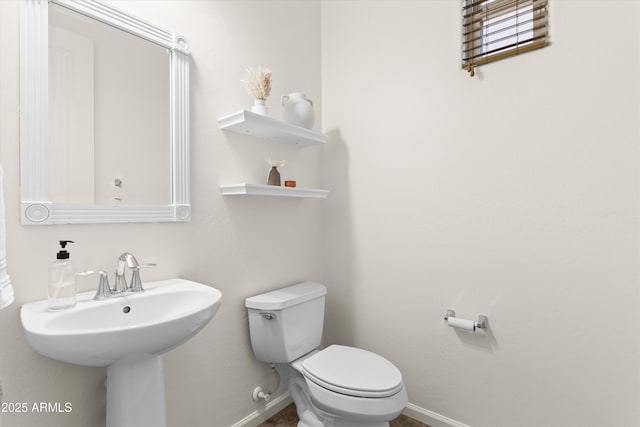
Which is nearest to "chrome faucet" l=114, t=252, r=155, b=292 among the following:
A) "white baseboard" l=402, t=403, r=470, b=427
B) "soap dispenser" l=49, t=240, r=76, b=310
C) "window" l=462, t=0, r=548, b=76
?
"soap dispenser" l=49, t=240, r=76, b=310

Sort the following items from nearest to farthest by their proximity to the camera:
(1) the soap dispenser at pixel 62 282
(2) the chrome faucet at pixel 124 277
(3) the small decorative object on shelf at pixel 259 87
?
(1) the soap dispenser at pixel 62 282 → (2) the chrome faucet at pixel 124 277 → (3) the small decorative object on shelf at pixel 259 87

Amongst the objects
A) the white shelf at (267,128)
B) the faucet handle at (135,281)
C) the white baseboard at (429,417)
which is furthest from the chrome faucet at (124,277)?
the white baseboard at (429,417)

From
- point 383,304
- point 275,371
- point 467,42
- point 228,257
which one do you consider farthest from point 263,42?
point 275,371

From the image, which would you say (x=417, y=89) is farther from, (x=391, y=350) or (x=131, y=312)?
(x=131, y=312)

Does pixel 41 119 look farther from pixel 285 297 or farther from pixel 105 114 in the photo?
pixel 285 297

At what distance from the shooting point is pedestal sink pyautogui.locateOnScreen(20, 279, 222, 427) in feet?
2.67

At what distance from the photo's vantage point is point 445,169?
64.7 inches

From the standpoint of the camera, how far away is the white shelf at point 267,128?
4.71ft

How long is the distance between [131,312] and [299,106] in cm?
123

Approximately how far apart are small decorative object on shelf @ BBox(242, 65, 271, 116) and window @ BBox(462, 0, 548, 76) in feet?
3.13

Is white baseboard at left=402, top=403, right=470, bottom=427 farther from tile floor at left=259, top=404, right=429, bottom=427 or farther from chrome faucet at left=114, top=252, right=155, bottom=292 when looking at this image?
chrome faucet at left=114, top=252, right=155, bottom=292

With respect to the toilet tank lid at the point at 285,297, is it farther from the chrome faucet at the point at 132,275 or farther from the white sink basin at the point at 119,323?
the chrome faucet at the point at 132,275

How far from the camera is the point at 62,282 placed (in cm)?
101

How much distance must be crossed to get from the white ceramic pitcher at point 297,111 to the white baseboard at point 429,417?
1628mm
